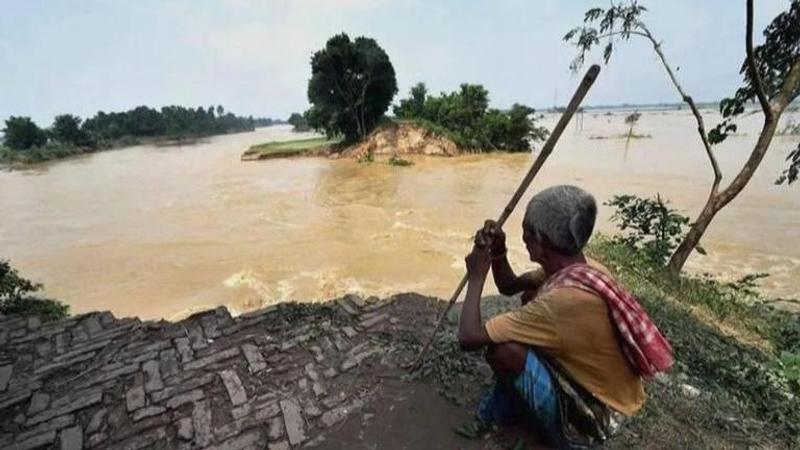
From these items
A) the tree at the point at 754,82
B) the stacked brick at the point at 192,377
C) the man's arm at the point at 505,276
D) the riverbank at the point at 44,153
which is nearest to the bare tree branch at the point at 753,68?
the tree at the point at 754,82

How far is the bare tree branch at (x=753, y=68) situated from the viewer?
4566 mm

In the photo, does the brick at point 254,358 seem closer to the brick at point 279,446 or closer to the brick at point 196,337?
the brick at point 196,337

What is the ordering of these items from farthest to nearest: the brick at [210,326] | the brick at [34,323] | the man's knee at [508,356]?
the brick at [34,323]
the brick at [210,326]
the man's knee at [508,356]

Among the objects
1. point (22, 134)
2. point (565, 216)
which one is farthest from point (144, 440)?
point (22, 134)

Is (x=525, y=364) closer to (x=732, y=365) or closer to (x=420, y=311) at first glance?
(x=420, y=311)

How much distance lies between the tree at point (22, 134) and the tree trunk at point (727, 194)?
46012 mm

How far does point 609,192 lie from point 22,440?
1398 centimetres

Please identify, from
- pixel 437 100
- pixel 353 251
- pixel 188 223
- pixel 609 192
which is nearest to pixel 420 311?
pixel 353 251

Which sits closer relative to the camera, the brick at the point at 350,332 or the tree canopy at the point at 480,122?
the brick at the point at 350,332

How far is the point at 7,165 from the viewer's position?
98.6 feet

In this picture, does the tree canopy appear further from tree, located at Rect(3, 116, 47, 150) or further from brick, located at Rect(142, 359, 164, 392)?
tree, located at Rect(3, 116, 47, 150)

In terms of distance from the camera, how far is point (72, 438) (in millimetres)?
2193

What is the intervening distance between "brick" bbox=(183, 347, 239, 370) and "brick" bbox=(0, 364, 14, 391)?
1.01 m

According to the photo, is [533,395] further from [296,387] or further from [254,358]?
[254,358]
